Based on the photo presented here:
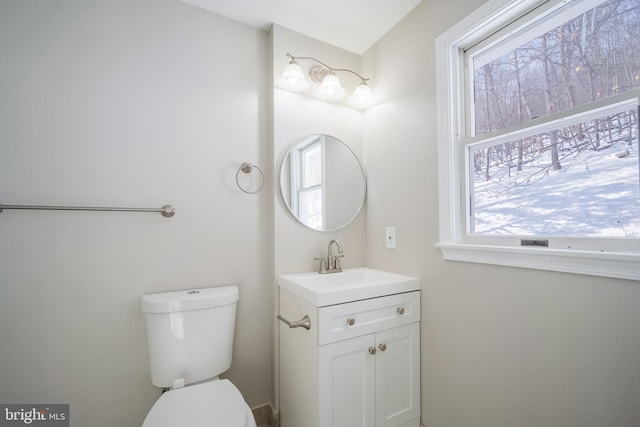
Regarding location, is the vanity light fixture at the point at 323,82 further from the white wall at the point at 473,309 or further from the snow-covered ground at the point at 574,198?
the snow-covered ground at the point at 574,198

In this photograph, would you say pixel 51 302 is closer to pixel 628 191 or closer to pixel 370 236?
pixel 370 236

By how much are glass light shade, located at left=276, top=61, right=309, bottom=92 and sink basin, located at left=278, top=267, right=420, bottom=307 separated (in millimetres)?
1125

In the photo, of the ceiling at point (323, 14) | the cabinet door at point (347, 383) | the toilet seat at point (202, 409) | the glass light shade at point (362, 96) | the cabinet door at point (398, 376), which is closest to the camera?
the toilet seat at point (202, 409)

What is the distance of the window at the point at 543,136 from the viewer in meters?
0.90

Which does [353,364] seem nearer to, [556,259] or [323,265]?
[323,265]

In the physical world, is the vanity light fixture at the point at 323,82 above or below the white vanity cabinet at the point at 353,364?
above

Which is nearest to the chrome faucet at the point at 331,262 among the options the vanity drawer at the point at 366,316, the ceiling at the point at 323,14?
the vanity drawer at the point at 366,316

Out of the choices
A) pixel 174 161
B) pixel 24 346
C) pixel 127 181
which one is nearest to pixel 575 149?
pixel 174 161

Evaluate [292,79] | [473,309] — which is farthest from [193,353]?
[292,79]

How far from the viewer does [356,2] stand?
4.94 feet

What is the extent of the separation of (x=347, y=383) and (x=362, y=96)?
166 centimetres

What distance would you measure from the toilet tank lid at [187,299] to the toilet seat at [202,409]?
333mm

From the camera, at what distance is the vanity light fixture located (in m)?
1.57

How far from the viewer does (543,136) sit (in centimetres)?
110
